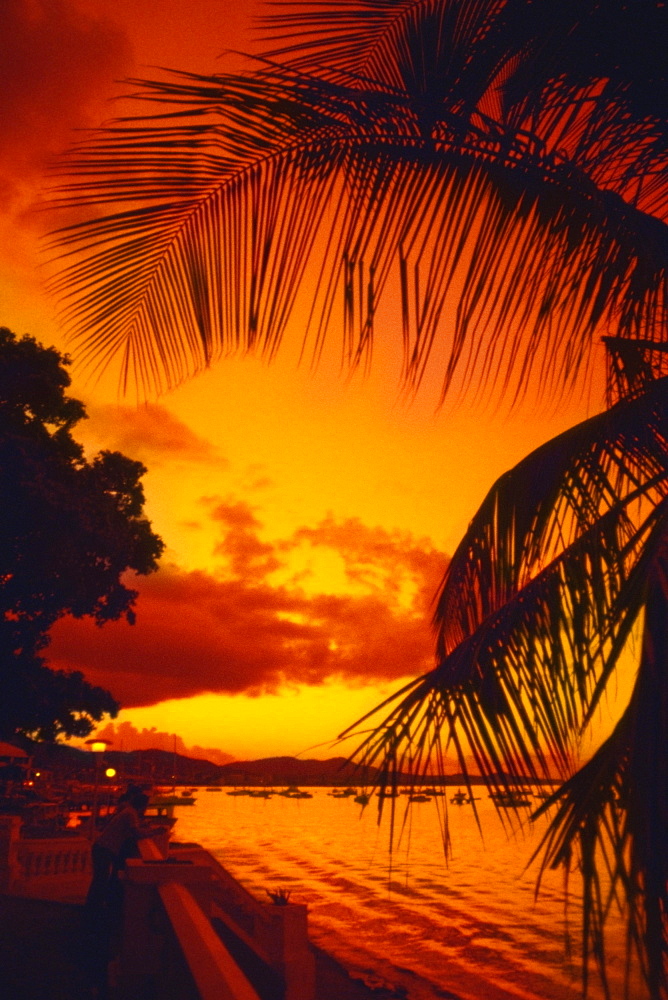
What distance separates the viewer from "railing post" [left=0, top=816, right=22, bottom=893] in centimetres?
1096

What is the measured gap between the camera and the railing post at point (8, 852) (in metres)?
11.0

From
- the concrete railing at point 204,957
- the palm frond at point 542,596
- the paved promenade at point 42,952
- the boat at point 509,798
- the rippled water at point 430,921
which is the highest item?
the palm frond at point 542,596

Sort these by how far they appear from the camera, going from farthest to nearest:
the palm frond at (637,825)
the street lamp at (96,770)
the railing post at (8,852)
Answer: the street lamp at (96,770)
the railing post at (8,852)
the palm frond at (637,825)

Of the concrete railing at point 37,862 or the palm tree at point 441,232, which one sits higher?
the palm tree at point 441,232

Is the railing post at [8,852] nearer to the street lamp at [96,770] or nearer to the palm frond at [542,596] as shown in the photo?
the street lamp at [96,770]

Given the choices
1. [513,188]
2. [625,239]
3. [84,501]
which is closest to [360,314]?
[513,188]

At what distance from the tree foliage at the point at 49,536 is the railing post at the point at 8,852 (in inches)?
130

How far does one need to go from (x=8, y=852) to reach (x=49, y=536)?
5.38 meters

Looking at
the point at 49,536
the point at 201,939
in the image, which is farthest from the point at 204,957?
the point at 49,536

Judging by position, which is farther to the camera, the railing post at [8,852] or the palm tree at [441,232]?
the railing post at [8,852]

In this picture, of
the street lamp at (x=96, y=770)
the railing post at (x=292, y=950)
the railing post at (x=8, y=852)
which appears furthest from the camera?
the street lamp at (x=96, y=770)

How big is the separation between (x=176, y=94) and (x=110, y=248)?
0.50 m

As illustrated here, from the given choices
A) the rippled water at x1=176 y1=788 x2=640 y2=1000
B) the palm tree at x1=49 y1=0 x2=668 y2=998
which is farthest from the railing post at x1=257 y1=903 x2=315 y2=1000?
the palm tree at x1=49 y1=0 x2=668 y2=998

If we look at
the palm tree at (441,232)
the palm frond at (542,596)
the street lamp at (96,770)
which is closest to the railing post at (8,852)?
the street lamp at (96,770)
